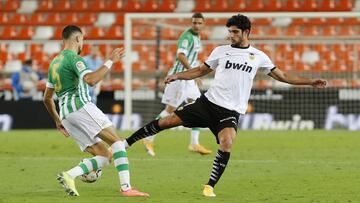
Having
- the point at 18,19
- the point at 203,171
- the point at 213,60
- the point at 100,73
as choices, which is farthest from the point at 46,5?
the point at 100,73

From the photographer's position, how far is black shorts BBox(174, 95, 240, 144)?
11.2 metres

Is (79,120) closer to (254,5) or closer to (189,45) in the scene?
(189,45)

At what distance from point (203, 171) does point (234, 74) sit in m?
3.10

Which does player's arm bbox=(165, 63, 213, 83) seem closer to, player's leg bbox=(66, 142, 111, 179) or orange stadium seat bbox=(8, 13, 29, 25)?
player's leg bbox=(66, 142, 111, 179)

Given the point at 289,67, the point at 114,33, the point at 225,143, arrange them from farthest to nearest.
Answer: the point at 114,33
the point at 289,67
the point at 225,143

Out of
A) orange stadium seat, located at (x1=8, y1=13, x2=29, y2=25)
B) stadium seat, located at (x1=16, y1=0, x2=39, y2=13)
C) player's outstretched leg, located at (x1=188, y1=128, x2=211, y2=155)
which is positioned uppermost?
→ stadium seat, located at (x1=16, y1=0, x2=39, y2=13)

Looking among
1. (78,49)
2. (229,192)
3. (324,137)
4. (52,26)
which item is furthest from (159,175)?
(52,26)

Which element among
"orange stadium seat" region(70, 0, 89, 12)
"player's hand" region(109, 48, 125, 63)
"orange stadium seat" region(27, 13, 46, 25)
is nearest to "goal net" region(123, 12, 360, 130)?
"orange stadium seat" region(70, 0, 89, 12)

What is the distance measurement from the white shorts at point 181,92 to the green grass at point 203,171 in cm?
97

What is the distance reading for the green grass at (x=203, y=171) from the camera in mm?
10891

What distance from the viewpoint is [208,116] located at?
1141 cm

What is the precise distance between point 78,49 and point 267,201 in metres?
2.74

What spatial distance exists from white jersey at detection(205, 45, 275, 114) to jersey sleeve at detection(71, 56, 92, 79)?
1.75 meters

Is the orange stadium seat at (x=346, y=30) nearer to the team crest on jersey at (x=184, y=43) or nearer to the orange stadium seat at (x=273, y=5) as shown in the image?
the orange stadium seat at (x=273, y=5)
